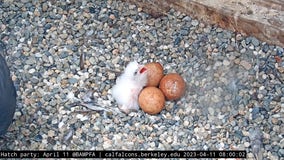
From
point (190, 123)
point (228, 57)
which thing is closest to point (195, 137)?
point (190, 123)

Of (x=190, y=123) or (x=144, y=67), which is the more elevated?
(x=144, y=67)

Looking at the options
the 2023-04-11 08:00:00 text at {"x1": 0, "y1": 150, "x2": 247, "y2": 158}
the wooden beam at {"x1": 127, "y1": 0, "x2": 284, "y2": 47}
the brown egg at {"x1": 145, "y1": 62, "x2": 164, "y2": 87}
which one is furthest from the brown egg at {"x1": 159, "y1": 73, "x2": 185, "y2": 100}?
the wooden beam at {"x1": 127, "y1": 0, "x2": 284, "y2": 47}

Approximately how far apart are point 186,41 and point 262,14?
0.52 m

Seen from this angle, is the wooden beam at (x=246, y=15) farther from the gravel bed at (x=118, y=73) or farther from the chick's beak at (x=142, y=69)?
the chick's beak at (x=142, y=69)

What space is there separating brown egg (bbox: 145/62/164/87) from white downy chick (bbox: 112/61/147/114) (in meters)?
0.03

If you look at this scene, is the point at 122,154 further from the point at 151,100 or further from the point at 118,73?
the point at 118,73

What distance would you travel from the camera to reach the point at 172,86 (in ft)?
11.6

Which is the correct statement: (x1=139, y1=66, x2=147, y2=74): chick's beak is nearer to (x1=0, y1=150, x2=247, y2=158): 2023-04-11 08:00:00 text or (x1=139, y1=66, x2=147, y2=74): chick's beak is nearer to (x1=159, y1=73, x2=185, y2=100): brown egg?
(x1=159, y1=73, x2=185, y2=100): brown egg

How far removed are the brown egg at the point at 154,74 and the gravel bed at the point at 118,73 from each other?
0.49ft

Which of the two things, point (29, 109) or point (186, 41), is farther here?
point (186, 41)

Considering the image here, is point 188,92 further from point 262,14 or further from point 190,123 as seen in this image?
point 262,14

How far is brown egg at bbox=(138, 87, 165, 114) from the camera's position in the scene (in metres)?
3.50

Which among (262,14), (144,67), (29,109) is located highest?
(262,14)

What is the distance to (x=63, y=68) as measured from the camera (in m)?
3.90
